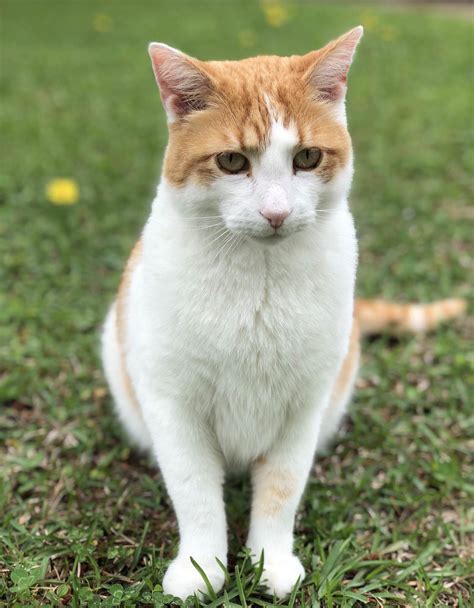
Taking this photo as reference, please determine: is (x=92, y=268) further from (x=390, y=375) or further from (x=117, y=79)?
(x=117, y=79)

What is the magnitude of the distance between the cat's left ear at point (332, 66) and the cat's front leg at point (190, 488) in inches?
35.7

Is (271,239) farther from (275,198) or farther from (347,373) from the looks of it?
(347,373)

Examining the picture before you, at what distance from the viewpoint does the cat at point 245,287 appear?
61.3 inches

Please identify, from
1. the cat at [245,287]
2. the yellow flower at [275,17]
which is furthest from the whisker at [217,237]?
the yellow flower at [275,17]

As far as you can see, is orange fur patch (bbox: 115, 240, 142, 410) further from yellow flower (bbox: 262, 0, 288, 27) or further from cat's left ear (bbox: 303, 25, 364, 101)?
yellow flower (bbox: 262, 0, 288, 27)

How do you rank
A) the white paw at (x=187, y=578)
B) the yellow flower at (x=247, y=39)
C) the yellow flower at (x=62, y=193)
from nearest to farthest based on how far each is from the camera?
the white paw at (x=187, y=578)
the yellow flower at (x=62, y=193)
the yellow flower at (x=247, y=39)

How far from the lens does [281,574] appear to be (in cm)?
176

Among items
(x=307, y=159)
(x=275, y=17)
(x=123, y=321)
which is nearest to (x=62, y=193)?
(x=123, y=321)

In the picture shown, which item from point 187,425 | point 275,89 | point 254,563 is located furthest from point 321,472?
point 275,89

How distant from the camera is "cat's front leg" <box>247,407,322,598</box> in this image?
1812 millimetres

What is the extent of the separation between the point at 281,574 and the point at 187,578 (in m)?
0.25

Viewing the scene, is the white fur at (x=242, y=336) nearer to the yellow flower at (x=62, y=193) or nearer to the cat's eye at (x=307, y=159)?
the cat's eye at (x=307, y=159)

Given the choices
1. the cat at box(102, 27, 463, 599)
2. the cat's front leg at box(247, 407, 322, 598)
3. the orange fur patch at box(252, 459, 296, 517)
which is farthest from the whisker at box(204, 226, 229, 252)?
the orange fur patch at box(252, 459, 296, 517)

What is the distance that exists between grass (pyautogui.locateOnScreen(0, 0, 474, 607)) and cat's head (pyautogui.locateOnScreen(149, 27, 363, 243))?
0.97 meters
